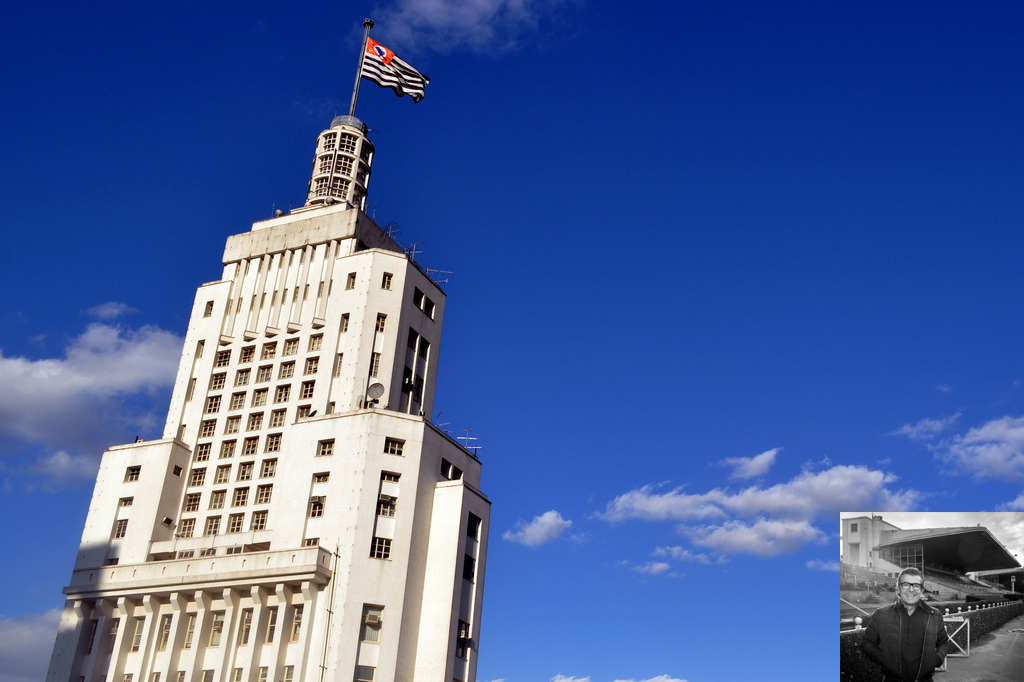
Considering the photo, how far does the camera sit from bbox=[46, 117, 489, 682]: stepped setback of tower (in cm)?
8031

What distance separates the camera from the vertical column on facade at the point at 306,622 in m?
78.1

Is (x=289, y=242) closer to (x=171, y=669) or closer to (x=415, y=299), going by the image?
(x=415, y=299)

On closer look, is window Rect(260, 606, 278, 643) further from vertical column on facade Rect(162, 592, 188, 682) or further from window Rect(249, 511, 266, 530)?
window Rect(249, 511, 266, 530)

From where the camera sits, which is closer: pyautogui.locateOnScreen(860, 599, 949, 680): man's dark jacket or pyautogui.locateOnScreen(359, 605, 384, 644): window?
pyautogui.locateOnScreen(359, 605, 384, 644): window

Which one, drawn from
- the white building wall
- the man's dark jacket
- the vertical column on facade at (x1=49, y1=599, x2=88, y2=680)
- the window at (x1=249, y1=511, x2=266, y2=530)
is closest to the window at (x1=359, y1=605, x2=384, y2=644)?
the white building wall

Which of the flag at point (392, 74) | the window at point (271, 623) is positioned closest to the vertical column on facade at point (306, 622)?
the window at point (271, 623)

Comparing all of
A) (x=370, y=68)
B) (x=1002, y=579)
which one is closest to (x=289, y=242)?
(x=370, y=68)

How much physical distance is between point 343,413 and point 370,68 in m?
34.4

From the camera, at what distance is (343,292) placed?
96500mm

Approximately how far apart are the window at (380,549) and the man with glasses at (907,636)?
178ft

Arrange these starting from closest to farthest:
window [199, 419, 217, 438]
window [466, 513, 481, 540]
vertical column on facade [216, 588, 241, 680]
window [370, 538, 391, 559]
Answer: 1. vertical column on facade [216, 588, 241, 680]
2. window [370, 538, 391, 559]
3. window [466, 513, 481, 540]
4. window [199, 419, 217, 438]

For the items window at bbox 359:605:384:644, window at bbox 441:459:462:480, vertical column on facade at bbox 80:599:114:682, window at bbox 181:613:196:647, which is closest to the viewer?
window at bbox 359:605:384:644

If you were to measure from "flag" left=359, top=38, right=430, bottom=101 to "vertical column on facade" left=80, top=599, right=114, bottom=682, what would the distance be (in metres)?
50.5

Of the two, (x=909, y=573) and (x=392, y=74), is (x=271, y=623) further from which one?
(x=909, y=573)
